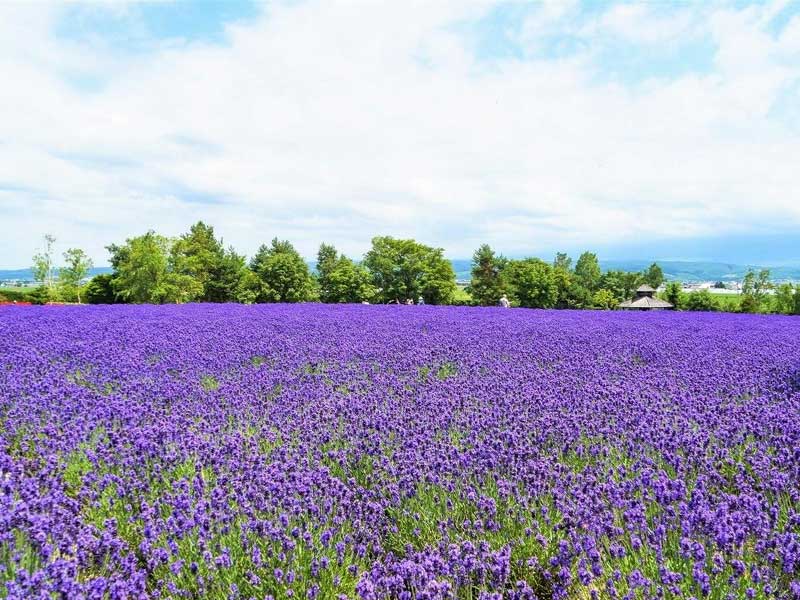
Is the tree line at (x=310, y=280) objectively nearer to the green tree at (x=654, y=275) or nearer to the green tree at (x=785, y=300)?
the green tree at (x=785, y=300)

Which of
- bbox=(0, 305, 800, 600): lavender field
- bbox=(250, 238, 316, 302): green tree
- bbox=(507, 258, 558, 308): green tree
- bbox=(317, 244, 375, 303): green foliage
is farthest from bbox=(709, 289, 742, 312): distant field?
bbox=(0, 305, 800, 600): lavender field

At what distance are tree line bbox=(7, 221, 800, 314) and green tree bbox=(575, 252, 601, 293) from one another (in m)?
21.4

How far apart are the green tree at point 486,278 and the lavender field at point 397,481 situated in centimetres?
3943

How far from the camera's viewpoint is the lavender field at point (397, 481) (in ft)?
7.68

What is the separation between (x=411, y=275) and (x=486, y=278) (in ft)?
34.6

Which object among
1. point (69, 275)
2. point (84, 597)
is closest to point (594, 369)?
point (84, 597)

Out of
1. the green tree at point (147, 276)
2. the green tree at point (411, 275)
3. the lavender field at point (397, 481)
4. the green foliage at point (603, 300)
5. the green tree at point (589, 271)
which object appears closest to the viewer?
the lavender field at point (397, 481)

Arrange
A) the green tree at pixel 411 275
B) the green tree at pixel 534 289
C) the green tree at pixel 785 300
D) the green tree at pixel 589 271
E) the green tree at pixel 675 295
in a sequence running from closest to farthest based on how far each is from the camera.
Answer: the green tree at pixel 785 300 → the green tree at pixel 411 275 → the green tree at pixel 534 289 → the green tree at pixel 675 295 → the green tree at pixel 589 271

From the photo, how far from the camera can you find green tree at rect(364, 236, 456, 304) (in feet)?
126

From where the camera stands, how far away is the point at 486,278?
47.7 m

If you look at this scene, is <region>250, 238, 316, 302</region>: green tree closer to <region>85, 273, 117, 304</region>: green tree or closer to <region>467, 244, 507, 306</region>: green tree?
<region>85, 273, 117, 304</region>: green tree

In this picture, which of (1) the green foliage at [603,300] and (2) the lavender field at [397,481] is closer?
(2) the lavender field at [397,481]

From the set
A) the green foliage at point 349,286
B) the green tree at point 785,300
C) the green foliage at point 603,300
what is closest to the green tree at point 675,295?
the green tree at point 785,300

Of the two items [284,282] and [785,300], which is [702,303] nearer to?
[785,300]
